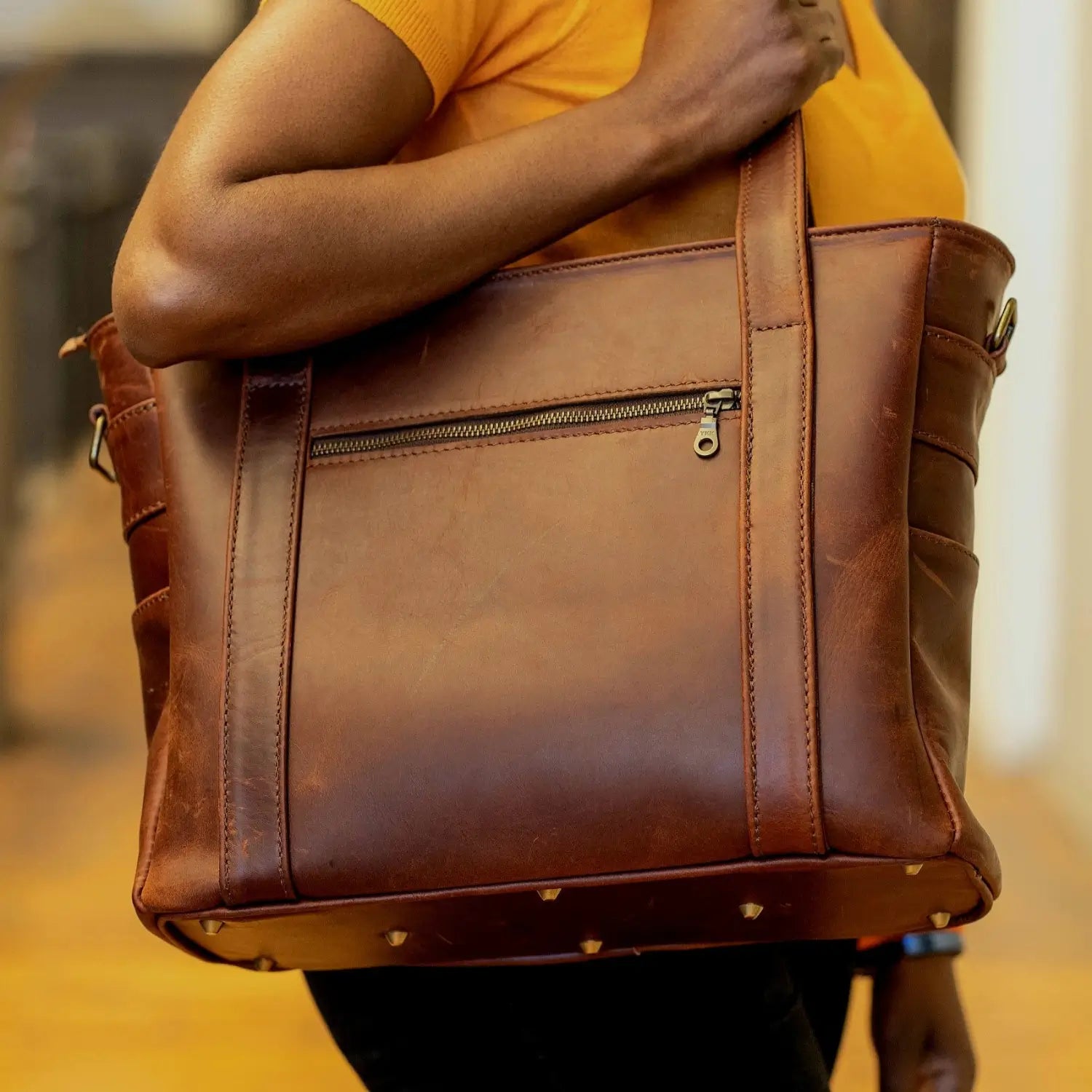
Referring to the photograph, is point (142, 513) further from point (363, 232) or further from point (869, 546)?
point (869, 546)

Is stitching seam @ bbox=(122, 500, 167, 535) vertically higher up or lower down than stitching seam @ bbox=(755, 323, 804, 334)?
lower down

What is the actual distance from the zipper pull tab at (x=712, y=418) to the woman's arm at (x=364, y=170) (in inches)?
4.4

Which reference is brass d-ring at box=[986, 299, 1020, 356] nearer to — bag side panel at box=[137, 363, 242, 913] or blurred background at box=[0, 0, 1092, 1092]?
bag side panel at box=[137, 363, 242, 913]

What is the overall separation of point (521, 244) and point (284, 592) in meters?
0.21

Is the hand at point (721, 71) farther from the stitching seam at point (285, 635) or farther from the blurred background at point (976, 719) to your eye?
the blurred background at point (976, 719)

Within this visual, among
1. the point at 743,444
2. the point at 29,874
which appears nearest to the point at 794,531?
the point at 743,444

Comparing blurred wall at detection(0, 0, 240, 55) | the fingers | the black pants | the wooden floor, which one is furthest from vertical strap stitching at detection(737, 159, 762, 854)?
blurred wall at detection(0, 0, 240, 55)

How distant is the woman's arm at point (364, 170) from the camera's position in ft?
1.99

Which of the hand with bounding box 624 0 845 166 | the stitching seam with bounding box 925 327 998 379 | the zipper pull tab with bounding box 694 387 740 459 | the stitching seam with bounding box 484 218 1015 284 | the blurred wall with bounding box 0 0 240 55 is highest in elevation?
the blurred wall with bounding box 0 0 240 55

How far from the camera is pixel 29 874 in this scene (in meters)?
2.25

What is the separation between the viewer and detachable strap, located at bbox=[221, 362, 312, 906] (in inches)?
26.6

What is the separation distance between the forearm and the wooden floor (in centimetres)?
132

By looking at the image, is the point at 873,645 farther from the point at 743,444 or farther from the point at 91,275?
the point at 91,275

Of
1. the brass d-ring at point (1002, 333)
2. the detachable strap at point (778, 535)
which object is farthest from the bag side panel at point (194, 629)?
the brass d-ring at point (1002, 333)
